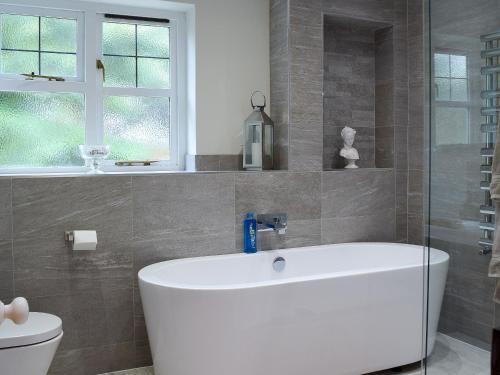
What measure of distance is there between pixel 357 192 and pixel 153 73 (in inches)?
67.4

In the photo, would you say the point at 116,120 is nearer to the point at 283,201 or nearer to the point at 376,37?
the point at 283,201

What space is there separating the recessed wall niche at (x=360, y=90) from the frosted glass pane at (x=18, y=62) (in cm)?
210

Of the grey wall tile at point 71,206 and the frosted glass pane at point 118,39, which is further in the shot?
the frosted glass pane at point 118,39

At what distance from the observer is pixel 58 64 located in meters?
3.51

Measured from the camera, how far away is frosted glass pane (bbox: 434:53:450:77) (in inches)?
61.1

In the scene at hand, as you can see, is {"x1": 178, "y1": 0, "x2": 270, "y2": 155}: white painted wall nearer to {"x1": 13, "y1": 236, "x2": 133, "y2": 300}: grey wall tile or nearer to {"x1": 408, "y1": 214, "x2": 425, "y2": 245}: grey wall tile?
{"x1": 13, "y1": 236, "x2": 133, "y2": 300}: grey wall tile

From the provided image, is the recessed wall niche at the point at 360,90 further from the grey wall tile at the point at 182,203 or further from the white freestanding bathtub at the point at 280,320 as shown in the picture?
the white freestanding bathtub at the point at 280,320

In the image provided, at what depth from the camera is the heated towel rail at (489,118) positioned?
55.6 inches

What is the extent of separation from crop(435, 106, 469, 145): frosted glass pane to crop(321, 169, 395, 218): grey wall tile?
2.21m

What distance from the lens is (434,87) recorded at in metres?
1.58

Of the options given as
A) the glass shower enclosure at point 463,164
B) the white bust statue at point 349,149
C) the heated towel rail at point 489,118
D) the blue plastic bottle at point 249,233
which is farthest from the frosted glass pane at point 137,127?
the heated towel rail at point 489,118

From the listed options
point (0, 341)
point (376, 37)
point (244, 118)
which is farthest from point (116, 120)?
A: point (376, 37)

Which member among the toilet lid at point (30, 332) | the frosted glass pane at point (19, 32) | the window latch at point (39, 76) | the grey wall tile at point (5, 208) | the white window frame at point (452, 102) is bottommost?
→ the toilet lid at point (30, 332)

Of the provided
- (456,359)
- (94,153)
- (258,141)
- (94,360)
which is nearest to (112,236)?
(94,153)
